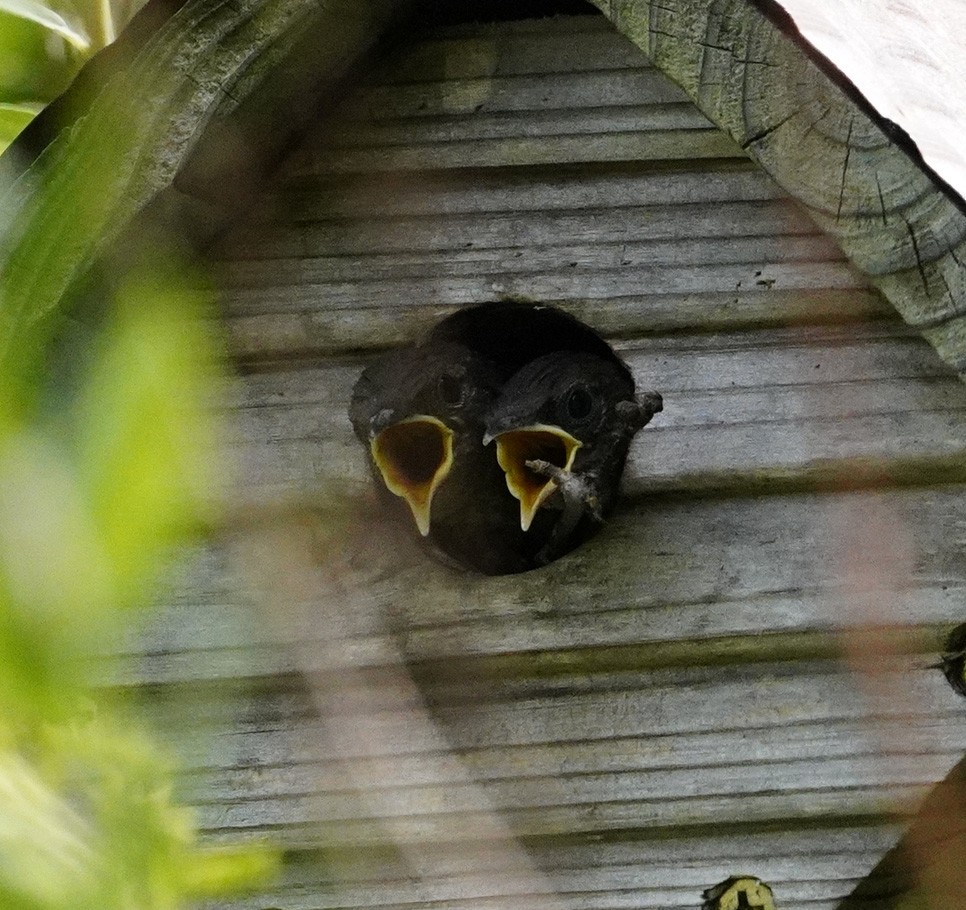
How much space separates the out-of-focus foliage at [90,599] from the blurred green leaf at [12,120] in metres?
0.58

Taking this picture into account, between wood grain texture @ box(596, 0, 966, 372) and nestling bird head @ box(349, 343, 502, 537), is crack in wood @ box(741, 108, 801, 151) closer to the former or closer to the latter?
wood grain texture @ box(596, 0, 966, 372)

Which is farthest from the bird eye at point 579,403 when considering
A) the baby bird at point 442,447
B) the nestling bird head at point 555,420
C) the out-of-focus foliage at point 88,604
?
the out-of-focus foliage at point 88,604

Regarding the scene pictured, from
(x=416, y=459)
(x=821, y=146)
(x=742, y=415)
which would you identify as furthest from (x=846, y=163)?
(x=416, y=459)

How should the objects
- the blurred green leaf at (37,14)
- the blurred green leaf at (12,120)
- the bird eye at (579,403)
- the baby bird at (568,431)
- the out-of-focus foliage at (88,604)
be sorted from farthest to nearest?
the bird eye at (579,403) → the baby bird at (568,431) → the blurred green leaf at (12,120) → the blurred green leaf at (37,14) → the out-of-focus foliage at (88,604)

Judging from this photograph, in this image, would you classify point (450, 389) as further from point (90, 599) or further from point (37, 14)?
point (90, 599)

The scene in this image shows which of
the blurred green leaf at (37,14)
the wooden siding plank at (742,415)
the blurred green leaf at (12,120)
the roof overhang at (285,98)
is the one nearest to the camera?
the blurred green leaf at (37,14)

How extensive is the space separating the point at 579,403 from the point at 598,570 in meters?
0.28

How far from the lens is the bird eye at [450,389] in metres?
1.53

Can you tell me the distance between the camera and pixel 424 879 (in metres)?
1.25

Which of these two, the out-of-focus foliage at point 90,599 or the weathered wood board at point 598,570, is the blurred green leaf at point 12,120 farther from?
the out-of-focus foliage at point 90,599

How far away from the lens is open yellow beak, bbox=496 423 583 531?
1.41 meters

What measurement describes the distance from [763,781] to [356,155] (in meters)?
0.68

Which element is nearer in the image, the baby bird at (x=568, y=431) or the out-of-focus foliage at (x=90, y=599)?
the out-of-focus foliage at (x=90, y=599)

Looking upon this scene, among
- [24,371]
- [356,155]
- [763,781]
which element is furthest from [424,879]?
[24,371]
